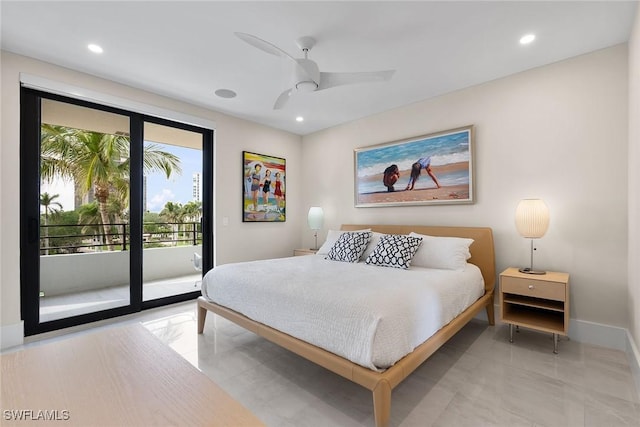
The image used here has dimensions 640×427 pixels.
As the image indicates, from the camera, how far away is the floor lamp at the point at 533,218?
8.89 feet

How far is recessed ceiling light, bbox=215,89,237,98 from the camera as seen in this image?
140 inches

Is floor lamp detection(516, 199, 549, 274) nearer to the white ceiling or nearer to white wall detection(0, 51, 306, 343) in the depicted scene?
the white ceiling

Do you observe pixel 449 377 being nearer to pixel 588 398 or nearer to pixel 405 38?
pixel 588 398

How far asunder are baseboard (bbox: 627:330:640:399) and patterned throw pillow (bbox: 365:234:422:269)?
1.73 metres

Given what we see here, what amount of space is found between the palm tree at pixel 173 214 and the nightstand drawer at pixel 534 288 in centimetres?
425

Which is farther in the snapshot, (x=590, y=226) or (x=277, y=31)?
(x=590, y=226)

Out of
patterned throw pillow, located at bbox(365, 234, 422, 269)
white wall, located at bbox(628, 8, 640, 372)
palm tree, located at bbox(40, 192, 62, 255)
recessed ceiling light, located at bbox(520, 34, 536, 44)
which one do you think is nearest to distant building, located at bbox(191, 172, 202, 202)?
palm tree, located at bbox(40, 192, 62, 255)

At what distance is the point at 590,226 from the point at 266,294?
302cm

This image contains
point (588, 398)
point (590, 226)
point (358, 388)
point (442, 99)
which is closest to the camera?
point (588, 398)

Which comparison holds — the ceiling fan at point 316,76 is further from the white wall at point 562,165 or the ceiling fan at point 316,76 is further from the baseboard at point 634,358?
the baseboard at point 634,358

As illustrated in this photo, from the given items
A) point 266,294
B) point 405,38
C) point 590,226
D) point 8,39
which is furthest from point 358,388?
point 8,39

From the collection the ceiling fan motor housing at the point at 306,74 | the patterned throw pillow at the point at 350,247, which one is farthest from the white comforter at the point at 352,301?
the ceiling fan motor housing at the point at 306,74

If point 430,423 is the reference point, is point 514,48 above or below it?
above

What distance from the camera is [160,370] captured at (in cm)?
94
